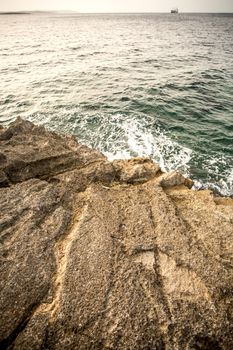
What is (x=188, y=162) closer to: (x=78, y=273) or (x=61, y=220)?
(x=61, y=220)

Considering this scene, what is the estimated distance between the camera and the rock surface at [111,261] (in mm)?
4117

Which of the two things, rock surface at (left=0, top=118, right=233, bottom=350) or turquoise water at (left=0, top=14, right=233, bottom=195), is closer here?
rock surface at (left=0, top=118, right=233, bottom=350)

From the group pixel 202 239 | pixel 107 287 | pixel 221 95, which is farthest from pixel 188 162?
pixel 221 95

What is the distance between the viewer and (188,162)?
11797mm

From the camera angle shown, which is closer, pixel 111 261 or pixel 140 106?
pixel 111 261

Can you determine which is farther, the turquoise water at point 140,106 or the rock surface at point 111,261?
the turquoise water at point 140,106

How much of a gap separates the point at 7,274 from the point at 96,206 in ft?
8.03

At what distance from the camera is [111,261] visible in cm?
508

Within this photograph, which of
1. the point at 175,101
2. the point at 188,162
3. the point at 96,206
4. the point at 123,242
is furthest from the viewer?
the point at 175,101

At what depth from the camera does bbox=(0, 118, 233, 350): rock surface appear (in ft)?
13.5

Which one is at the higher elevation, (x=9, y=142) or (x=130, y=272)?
(x=9, y=142)

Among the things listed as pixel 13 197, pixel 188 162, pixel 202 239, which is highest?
pixel 13 197

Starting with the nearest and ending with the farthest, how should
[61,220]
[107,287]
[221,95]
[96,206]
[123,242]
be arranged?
[107,287], [123,242], [61,220], [96,206], [221,95]

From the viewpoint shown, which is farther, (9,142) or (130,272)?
(9,142)
